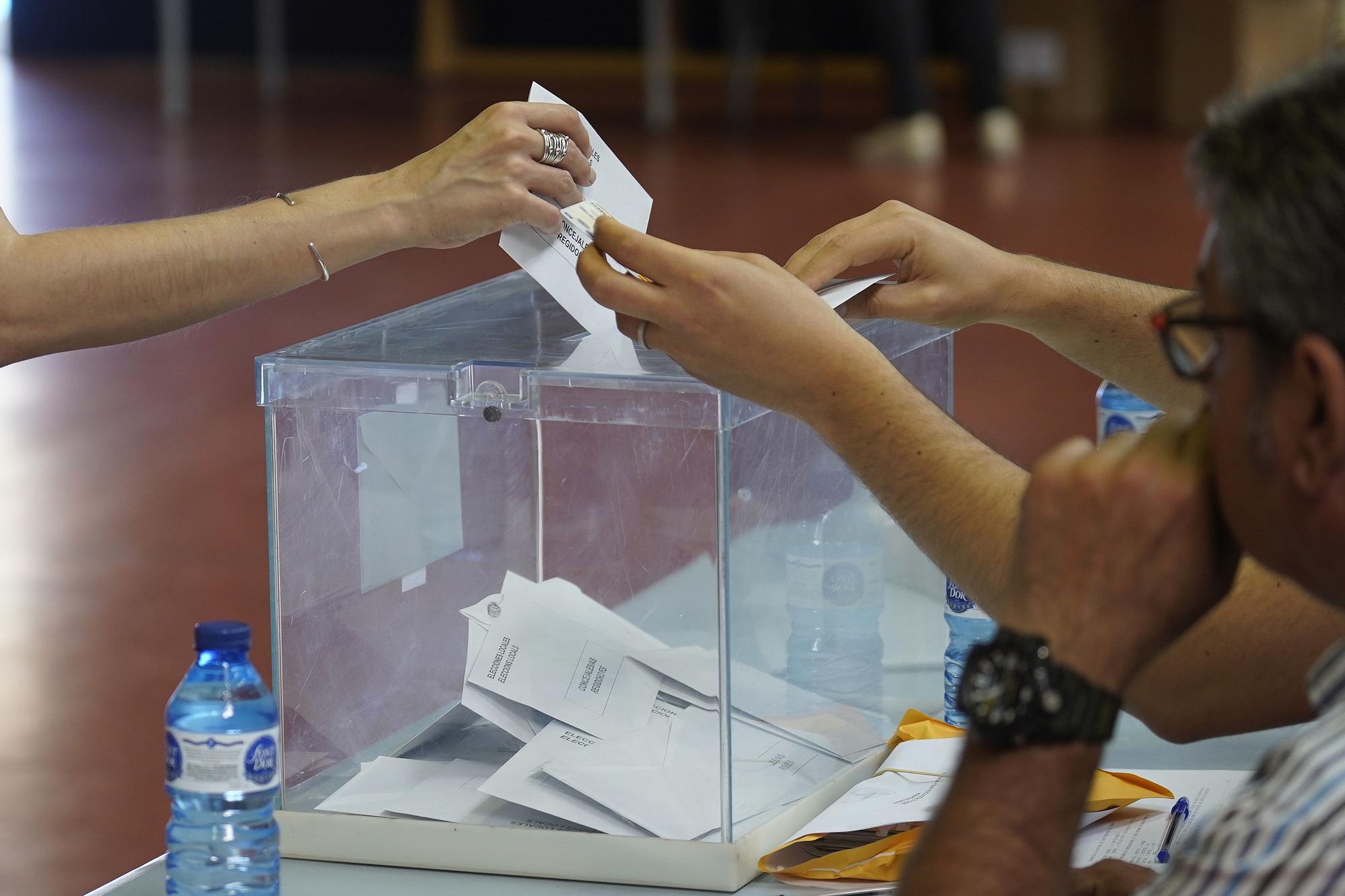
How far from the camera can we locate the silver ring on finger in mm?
1352

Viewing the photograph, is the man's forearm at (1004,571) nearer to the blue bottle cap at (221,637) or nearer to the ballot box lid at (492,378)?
the ballot box lid at (492,378)

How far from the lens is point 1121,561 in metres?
0.81

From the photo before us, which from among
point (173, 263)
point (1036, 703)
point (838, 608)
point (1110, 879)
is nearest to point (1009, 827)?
point (1036, 703)

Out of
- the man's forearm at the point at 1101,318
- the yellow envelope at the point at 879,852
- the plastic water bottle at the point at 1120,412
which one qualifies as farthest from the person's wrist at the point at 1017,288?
the yellow envelope at the point at 879,852

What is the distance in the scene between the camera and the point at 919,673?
148 centimetres

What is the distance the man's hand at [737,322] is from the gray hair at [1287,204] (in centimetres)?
41

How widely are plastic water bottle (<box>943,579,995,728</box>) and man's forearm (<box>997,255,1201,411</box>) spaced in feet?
0.81

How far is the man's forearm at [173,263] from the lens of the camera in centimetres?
130

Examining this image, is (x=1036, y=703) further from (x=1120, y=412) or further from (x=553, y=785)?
(x=1120, y=412)

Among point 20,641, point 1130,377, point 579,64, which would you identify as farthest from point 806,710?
point 579,64

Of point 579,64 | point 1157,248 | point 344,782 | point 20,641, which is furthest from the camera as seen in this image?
point 579,64

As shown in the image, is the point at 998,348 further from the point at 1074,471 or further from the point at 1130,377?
the point at 1074,471

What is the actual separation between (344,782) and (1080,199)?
4916mm

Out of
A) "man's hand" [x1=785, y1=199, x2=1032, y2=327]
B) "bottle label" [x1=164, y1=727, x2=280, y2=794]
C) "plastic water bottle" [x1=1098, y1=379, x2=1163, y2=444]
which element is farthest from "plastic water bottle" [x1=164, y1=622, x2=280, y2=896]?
"plastic water bottle" [x1=1098, y1=379, x2=1163, y2=444]
